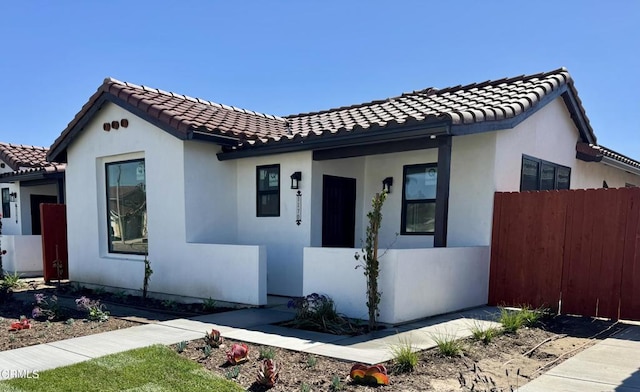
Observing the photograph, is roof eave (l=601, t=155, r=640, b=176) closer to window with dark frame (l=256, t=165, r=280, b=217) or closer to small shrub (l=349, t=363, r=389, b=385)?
window with dark frame (l=256, t=165, r=280, b=217)

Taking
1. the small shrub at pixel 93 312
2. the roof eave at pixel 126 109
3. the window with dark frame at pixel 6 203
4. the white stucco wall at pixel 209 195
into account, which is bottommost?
the small shrub at pixel 93 312

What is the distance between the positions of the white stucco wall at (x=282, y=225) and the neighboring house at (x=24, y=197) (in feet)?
21.7

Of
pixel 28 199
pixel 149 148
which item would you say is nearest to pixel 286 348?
pixel 149 148

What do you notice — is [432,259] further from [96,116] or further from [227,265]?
[96,116]

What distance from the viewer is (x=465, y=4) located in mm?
8938

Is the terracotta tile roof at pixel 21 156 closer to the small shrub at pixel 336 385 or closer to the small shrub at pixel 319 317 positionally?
the small shrub at pixel 319 317

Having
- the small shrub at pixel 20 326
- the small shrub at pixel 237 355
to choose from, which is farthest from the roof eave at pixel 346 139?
the small shrub at pixel 20 326

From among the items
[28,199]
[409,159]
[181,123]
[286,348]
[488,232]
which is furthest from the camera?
[28,199]

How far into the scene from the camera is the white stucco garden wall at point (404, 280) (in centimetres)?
597

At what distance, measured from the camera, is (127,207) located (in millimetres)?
9641

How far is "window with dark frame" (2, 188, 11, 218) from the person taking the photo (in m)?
14.8

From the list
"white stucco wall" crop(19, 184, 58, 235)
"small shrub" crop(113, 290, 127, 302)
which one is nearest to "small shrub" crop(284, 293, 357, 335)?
"small shrub" crop(113, 290, 127, 302)

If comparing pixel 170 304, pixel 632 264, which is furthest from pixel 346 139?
pixel 632 264

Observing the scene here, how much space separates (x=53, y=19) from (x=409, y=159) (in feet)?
29.8
